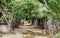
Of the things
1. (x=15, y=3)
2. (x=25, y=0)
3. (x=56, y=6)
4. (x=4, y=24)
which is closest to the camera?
(x=56, y=6)

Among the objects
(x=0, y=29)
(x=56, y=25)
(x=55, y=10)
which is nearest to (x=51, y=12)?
(x=55, y=10)

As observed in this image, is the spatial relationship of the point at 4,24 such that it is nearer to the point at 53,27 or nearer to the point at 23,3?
the point at 23,3

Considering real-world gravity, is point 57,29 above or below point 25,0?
below

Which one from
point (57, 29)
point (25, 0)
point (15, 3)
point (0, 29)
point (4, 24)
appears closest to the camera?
point (57, 29)

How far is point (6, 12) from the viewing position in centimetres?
2295

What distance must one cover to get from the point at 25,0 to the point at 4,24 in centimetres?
755

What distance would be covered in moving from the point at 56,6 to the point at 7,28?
11.3 meters

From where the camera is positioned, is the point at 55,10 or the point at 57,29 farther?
the point at 57,29

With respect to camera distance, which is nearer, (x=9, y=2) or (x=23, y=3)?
(x=23, y=3)

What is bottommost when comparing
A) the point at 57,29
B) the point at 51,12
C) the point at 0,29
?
the point at 0,29

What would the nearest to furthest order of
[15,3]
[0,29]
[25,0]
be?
[25,0]
[15,3]
[0,29]

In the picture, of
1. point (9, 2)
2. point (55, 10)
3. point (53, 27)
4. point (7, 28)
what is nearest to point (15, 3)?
point (9, 2)

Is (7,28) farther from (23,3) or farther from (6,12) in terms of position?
(23,3)

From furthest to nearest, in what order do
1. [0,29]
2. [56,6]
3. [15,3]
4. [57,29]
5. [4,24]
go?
[4,24] → [0,29] → [15,3] → [57,29] → [56,6]
